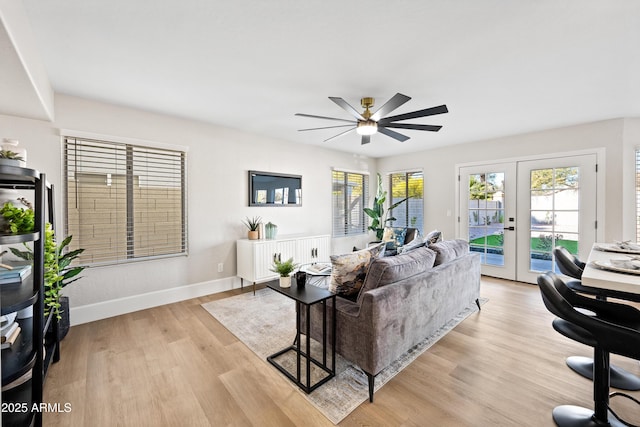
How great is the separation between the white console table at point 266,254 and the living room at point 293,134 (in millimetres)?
241

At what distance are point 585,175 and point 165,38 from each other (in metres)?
5.24

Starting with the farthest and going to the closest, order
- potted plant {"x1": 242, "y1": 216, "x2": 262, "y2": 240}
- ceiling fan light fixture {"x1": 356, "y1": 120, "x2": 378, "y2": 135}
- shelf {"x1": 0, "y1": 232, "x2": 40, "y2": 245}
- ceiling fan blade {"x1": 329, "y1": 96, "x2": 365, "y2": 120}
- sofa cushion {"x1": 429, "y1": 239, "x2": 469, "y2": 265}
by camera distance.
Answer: potted plant {"x1": 242, "y1": 216, "x2": 262, "y2": 240} < ceiling fan light fixture {"x1": 356, "y1": 120, "x2": 378, "y2": 135} < sofa cushion {"x1": 429, "y1": 239, "x2": 469, "y2": 265} < ceiling fan blade {"x1": 329, "y1": 96, "x2": 365, "y2": 120} < shelf {"x1": 0, "y1": 232, "x2": 40, "y2": 245}

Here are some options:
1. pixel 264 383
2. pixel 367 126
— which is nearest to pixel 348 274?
pixel 264 383

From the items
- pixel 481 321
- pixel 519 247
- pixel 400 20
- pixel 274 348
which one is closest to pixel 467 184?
pixel 519 247

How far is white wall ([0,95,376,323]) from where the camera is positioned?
2.84m

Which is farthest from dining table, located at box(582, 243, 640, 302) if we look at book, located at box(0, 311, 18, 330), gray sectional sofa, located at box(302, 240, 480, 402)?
book, located at box(0, 311, 18, 330)

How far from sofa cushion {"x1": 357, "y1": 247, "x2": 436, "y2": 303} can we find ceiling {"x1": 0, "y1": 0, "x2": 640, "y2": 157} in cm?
159

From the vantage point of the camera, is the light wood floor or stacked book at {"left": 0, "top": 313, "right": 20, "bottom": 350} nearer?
stacked book at {"left": 0, "top": 313, "right": 20, "bottom": 350}

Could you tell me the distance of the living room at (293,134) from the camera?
2074 mm

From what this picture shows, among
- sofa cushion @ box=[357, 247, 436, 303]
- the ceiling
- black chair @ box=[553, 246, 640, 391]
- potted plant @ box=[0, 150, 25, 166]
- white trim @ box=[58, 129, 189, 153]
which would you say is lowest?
black chair @ box=[553, 246, 640, 391]

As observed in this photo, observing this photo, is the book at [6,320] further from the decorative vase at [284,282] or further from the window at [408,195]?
the window at [408,195]

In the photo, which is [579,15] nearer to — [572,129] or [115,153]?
[572,129]

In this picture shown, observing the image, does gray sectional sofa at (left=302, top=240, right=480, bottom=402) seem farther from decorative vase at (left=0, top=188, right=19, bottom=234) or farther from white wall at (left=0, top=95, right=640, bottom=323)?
white wall at (left=0, top=95, right=640, bottom=323)

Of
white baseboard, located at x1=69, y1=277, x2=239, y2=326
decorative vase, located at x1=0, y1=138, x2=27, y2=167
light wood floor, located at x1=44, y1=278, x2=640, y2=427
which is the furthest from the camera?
white baseboard, located at x1=69, y1=277, x2=239, y2=326
